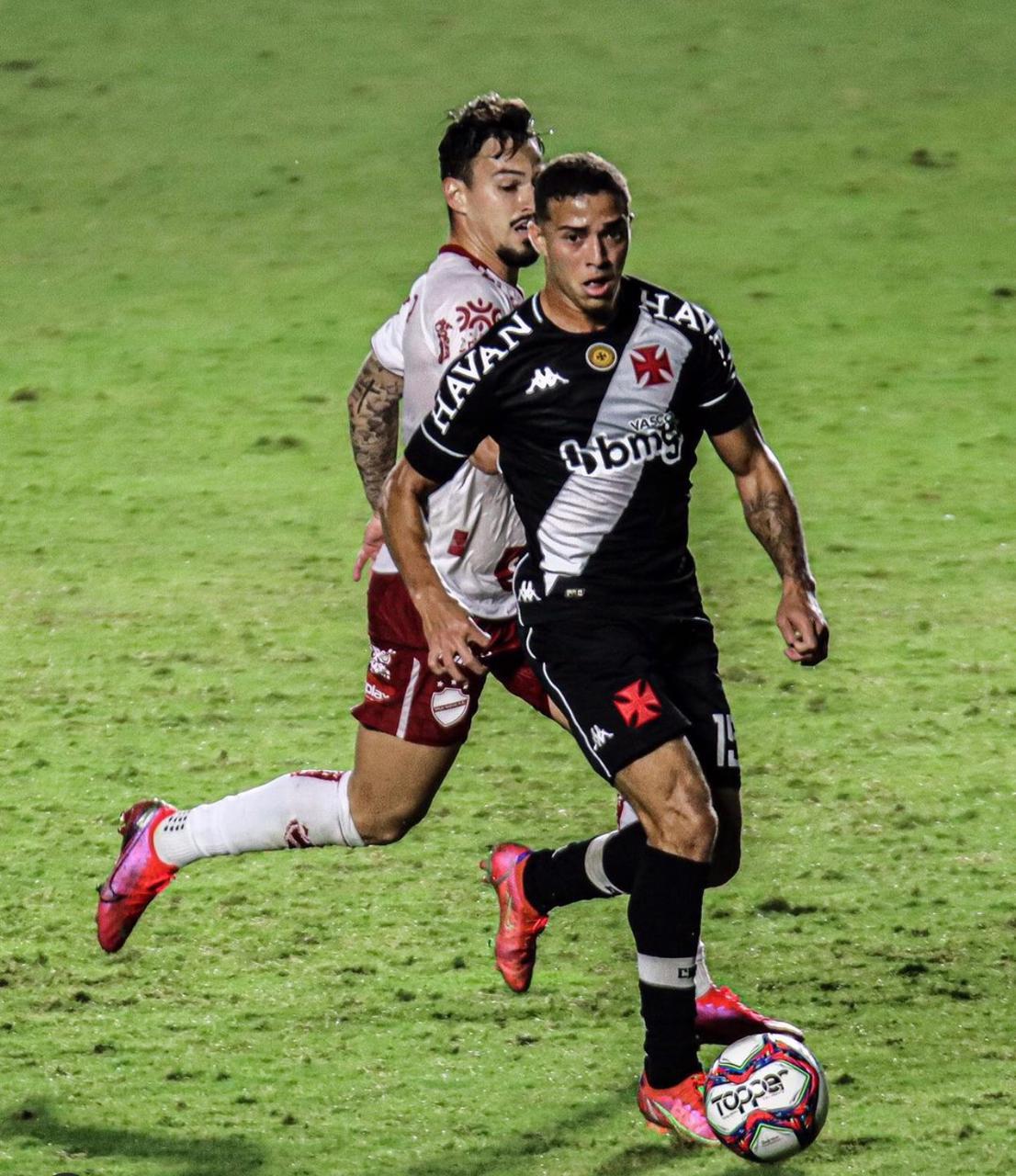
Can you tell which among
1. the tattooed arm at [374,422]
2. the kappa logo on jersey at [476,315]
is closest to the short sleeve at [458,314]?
the kappa logo on jersey at [476,315]

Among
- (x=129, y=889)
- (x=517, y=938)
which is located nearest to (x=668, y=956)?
(x=517, y=938)

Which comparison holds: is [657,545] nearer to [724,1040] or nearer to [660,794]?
[660,794]

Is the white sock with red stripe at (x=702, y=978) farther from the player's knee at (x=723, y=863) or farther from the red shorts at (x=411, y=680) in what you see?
the red shorts at (x=411, y=680)

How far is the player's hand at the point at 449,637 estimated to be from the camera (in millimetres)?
4617

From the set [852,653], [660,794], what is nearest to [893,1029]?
[660,794]

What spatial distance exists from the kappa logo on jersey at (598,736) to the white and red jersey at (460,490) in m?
0.67

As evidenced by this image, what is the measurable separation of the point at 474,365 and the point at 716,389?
1.72ft

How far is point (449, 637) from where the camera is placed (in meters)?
4.64

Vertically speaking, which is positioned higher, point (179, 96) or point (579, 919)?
point (579, 919)

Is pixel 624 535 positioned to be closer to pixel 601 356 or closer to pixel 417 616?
pixel 601 356

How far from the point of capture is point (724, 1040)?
4840 millimetres

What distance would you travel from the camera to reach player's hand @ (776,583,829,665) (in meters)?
4.71

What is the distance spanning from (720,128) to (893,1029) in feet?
30.5

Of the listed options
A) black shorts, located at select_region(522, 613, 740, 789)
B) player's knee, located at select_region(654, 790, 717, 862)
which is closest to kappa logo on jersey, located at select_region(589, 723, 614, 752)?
black shorts, located at select_region(522, 613, 740, 789)
